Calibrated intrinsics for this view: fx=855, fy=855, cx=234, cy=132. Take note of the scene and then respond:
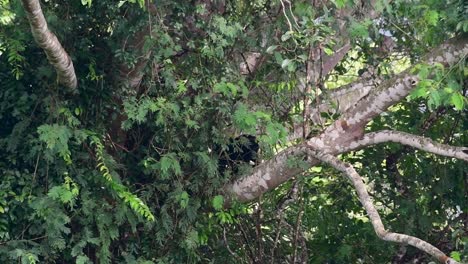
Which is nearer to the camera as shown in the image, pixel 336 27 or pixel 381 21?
pixel 336 27

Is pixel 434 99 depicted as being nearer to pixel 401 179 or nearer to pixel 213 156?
pixel 213 156

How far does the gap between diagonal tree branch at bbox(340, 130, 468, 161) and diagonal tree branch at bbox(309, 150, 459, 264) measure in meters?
0.21

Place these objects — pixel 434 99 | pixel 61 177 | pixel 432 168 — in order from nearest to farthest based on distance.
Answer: pixel 434 99 → pixel 61 177 → pixel 432 168

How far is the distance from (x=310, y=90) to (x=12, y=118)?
1.71m

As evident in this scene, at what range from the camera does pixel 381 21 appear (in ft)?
18.3

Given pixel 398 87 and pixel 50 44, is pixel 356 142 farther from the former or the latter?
pixel 50 44

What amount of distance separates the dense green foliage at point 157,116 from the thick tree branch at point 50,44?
20 cm


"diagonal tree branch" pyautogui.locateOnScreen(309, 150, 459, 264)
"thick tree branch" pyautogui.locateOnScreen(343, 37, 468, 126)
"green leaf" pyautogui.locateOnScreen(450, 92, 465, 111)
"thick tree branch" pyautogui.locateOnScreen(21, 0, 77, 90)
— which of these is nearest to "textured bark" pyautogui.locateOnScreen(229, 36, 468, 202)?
"thick tree branch" pyautogui.locateOnScreen(343, 37, 468, 126)

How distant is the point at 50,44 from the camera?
4.15 m

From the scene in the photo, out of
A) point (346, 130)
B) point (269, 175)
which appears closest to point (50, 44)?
point (269, 175)

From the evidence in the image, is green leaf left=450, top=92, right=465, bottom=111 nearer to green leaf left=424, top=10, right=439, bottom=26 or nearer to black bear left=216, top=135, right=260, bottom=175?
green leaf left=424, top=10, right=439, bottom=26

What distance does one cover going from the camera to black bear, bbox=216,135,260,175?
5.02m

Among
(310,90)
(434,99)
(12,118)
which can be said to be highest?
(310,90)

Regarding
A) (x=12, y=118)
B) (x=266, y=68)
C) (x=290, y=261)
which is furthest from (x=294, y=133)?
(x=12, y=118)
